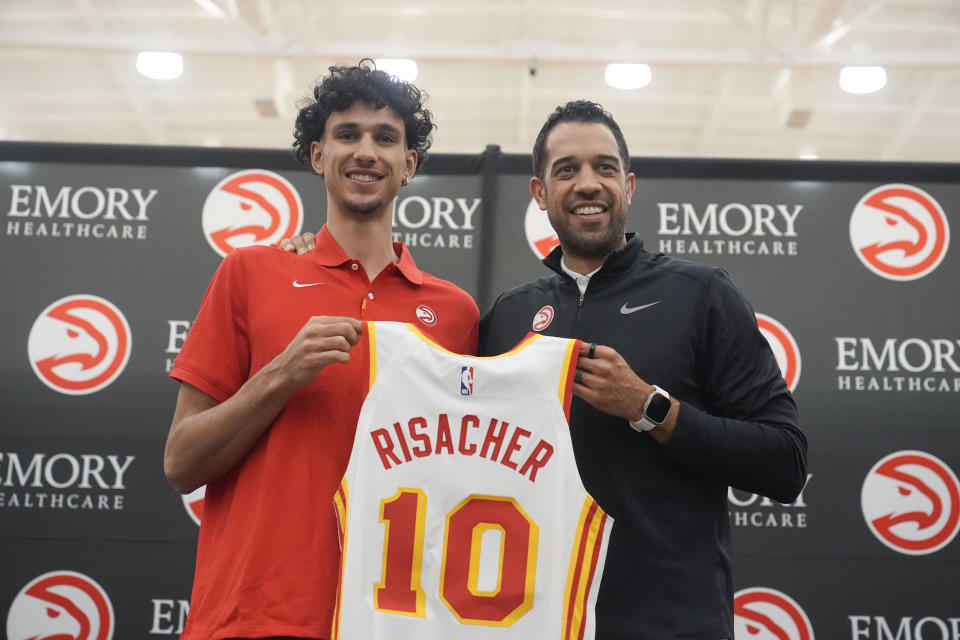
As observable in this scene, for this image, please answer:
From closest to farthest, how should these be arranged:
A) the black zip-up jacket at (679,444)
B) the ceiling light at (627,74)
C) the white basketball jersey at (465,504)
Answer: the white basketball jersey at (465,504) → the black zip-up jacket at (679,444) → the ceiling light at (627,74)

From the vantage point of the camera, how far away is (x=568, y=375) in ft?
5.35

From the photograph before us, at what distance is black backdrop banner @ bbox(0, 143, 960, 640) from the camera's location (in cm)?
291

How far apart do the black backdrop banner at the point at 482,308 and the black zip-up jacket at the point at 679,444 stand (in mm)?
1283

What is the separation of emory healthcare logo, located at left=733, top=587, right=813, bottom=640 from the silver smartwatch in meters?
1.55

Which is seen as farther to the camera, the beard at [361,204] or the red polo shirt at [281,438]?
the beard at [361,204]

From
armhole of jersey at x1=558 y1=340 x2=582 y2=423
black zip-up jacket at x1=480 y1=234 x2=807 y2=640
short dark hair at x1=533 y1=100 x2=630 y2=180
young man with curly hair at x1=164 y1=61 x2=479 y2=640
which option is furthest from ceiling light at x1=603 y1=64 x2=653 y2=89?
armhole of jersey at x1=558 y1=340 x2=582 y2=423

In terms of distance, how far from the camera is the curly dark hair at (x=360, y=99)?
198 cm

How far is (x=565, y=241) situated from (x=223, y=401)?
818mm

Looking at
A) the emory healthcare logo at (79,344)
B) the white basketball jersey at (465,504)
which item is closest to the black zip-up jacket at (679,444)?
the white basketball jersey at (465,504)

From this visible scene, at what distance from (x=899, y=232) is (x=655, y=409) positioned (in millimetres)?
1918

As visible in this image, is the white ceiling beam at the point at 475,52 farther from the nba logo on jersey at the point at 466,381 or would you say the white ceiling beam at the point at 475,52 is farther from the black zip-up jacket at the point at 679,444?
the nba logo on jersey at the point at 466,381

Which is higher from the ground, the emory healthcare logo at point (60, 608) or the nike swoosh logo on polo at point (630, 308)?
the nike swoosh logo on polo at point (630, 308)

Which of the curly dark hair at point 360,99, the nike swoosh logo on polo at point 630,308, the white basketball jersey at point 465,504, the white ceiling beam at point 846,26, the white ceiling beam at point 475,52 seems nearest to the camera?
the white basketball jersey at point 465,504

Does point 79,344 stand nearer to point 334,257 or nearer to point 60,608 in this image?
point 60,608
